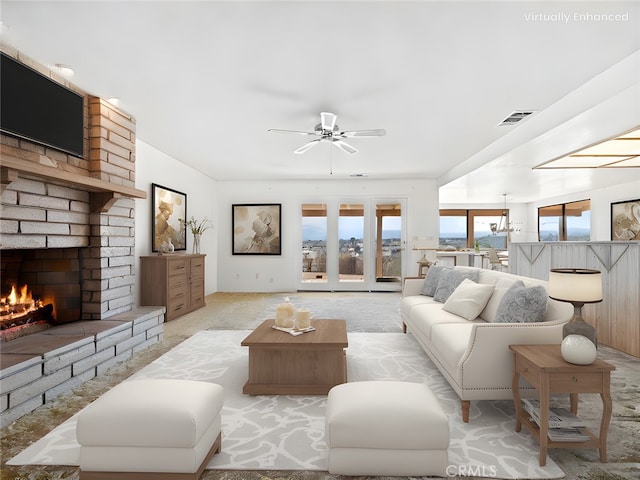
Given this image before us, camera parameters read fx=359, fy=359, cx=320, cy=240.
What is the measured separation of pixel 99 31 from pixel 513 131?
15.1ft

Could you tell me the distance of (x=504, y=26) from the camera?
7.80ft

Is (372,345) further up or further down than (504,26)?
further down

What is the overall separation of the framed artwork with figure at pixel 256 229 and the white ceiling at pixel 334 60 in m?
3.35

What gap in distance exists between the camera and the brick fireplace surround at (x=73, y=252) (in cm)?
252

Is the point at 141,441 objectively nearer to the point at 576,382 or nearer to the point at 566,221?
the point at 576,382

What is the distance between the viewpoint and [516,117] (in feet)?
13.4

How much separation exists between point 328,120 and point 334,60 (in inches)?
36.8

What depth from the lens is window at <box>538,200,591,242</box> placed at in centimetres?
1012

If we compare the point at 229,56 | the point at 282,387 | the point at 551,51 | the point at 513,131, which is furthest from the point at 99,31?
the point at 513,131

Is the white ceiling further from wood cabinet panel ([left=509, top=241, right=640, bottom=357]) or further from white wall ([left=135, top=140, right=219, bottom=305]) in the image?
wood cabinet panel ([left=509, top=241, right=640, bottom=357])

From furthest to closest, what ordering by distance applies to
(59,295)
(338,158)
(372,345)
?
(338,158) → (372,345) → (59,295)

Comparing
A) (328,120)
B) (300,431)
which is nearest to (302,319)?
(300,431)

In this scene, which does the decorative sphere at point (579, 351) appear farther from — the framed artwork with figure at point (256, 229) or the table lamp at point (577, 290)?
the framed artwork with figure at point (256, 229)

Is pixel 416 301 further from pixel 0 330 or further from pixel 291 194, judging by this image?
pixel 291 194
